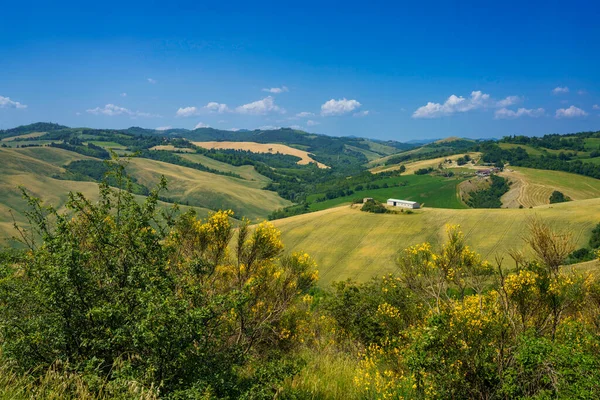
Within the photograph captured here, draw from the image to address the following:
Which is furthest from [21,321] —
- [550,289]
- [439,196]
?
[439,196]

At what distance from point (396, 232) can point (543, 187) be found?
89994 mm

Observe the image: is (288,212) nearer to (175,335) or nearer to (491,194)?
(491,194)

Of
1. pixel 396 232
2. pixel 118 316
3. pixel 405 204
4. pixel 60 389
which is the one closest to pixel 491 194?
pixel 405 204

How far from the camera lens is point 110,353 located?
28.1 feet

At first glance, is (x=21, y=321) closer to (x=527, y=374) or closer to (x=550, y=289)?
(x=527, y=374)

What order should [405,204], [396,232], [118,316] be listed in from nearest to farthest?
[118,316] < [396,232] < [405,204]

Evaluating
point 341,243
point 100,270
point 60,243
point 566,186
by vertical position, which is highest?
point 60,243

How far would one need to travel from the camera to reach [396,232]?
100438 mm

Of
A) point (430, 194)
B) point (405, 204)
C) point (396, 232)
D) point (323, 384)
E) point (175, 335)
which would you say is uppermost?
point (175, 335)

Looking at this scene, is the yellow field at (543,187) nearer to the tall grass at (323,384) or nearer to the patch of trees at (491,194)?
the patch of trees at (491,194)

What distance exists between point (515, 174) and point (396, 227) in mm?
107843

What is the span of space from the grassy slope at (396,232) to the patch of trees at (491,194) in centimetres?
5040

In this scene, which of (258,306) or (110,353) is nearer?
(110,353)

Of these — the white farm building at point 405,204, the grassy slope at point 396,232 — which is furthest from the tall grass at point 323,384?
the white farm building at point 405,204
